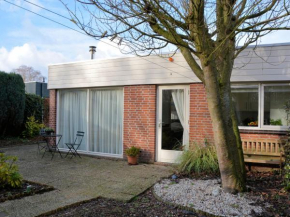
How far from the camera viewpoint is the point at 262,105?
6223 millimetres

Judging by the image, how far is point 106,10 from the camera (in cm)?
391

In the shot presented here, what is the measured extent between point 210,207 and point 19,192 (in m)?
3.24

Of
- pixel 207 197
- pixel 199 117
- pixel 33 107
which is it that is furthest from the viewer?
pixel 33 107

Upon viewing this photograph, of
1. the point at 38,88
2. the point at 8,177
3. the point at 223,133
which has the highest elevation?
the point at 38,88

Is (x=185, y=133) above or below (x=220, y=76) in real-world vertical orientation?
below

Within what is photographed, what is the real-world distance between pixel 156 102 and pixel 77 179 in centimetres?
295

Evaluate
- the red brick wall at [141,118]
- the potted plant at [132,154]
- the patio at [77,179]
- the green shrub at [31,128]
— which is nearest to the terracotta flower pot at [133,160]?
the potted plant at [132,154]

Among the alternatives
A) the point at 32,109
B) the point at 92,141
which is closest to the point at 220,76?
the point at 92,141

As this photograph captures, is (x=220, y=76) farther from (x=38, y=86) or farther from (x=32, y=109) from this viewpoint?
(x=38, y=86)

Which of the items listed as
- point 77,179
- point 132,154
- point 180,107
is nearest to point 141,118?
point 132,154

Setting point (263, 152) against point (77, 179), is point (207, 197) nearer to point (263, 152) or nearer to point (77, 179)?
point (263, 152)

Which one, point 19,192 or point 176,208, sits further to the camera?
point 19,192

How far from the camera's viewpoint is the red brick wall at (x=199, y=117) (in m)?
6.64

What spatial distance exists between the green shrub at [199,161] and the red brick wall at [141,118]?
4.34 feet
